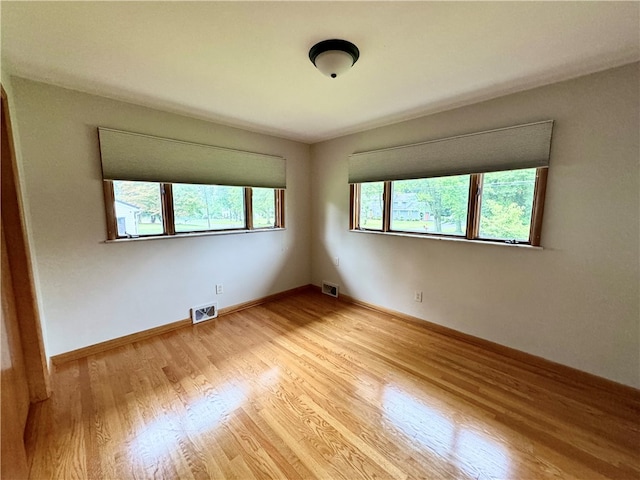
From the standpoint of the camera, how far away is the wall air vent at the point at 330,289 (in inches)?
153

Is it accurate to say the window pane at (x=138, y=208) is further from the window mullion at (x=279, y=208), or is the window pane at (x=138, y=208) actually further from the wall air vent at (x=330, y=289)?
the wall air vent at (x=330, y=289)

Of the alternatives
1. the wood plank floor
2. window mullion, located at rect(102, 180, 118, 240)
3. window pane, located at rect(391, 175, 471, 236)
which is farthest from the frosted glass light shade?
the wood plank floor

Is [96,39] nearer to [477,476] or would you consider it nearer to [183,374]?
[183,374]

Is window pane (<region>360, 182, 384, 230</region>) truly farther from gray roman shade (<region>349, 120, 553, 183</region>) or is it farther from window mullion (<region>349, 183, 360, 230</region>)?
gray roman shade (<region>349, 120, 553, 183</region>)

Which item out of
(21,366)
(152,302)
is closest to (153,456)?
(21,366)

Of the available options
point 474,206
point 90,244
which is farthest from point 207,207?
point 474,206

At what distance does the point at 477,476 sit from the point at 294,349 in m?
1.57

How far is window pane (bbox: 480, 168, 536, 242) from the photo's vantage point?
2207 millimetres

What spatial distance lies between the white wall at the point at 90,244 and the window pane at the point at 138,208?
0.12m

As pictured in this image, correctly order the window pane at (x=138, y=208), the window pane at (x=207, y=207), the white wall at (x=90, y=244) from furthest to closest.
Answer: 1. the window pane at (x=207, y=207)
2. the window pane at (x=138, y=208)
3. the white wall at (x=90, y=244)

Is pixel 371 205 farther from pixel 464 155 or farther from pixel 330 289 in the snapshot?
pixel 330 289

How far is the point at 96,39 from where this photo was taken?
1511 millimetres

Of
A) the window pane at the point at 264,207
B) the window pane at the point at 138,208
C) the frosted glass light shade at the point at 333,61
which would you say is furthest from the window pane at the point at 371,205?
the window pane at the point at 138,208

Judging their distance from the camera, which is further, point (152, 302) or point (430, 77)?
point (152, 302)
